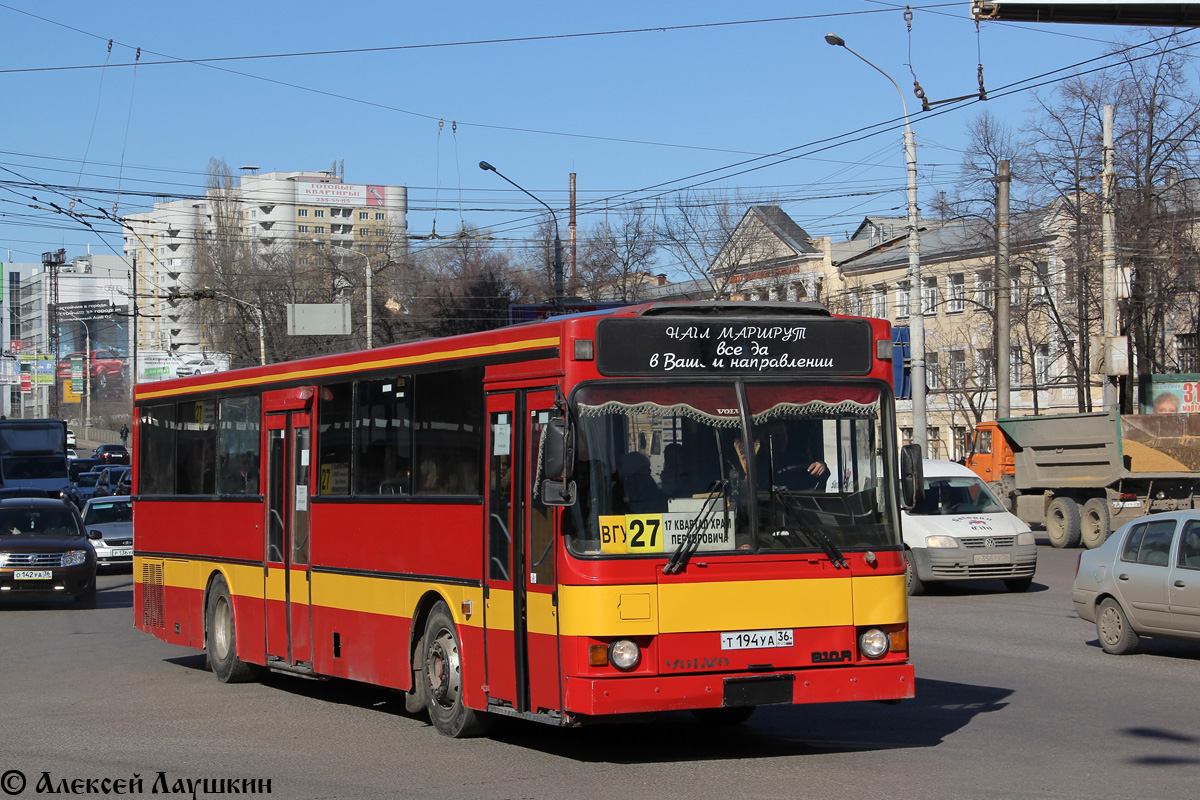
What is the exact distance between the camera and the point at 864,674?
8.44 meters

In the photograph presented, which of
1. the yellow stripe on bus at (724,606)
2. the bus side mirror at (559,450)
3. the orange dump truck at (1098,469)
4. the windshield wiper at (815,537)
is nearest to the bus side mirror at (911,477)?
the yellow stripe on bus at (724,606)

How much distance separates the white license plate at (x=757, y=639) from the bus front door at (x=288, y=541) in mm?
Result: 4805

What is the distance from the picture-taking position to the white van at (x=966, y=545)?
1927 cm

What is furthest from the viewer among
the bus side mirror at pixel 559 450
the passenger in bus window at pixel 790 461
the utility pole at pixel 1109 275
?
the utility pole at pixel 1109 275

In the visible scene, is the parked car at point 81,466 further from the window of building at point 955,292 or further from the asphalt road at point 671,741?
the asphalt road at point 671,741

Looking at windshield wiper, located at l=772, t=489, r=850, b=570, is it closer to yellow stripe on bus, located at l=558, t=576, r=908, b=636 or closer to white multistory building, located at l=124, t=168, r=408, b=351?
yellow stripe on bus, located at l=558, t=576, r=908, b=636

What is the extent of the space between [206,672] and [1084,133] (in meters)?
34.0

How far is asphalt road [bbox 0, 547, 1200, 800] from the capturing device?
7.88 metres

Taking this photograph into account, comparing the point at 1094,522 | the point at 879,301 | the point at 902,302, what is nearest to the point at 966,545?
the point at 1094,522

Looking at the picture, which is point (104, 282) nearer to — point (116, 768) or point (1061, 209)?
point (1061, 209)

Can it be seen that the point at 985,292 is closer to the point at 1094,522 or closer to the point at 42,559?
the point at 1094,522

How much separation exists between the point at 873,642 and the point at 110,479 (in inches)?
1964

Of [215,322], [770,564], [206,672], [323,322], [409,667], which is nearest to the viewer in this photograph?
[770,564]

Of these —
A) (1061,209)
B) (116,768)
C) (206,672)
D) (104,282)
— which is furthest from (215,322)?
(104,282)
